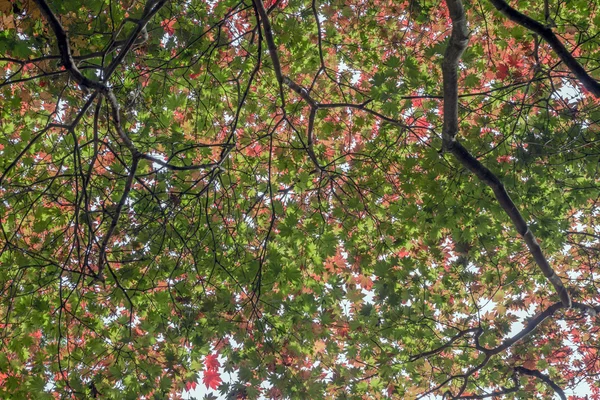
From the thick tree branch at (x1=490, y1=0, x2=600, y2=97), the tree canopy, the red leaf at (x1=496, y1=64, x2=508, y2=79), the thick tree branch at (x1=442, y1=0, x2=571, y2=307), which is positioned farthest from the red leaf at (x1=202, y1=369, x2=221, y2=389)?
the red leaf at (x1=496, y1=64, x2=508, y2=79)

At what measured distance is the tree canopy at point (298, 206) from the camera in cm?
407

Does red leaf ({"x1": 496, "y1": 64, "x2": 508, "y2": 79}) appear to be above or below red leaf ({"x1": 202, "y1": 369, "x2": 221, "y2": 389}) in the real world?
above

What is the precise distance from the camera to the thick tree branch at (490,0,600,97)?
2807mm

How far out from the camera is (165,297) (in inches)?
158

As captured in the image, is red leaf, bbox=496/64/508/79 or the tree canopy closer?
the tree canopy

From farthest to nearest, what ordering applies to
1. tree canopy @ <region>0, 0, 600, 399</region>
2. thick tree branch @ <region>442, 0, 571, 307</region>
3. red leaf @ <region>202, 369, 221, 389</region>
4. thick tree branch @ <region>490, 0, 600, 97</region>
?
red leaf @ <region>202, 369, 221, 389</region>
tree canopy @ <region>0, 0, 600, 399</region>
thick tree branch @ <region>442, 0, 571, 307</region>
thick tree branch @ <region>490, 0, 600, 97</region>

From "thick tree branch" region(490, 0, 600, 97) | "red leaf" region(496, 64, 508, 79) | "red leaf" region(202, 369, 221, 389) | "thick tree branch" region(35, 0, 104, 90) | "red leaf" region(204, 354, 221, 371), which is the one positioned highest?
"red leaf" region(496, 64, 508, 79)

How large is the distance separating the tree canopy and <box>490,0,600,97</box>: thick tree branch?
78 centimetres

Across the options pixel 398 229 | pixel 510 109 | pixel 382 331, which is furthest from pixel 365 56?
pixel 382 331

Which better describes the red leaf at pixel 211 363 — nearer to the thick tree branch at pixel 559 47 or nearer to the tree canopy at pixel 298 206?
the tree canopy at pixel 298 206

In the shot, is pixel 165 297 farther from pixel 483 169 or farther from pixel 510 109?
pixel 510 109

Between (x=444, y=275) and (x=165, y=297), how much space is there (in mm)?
3067

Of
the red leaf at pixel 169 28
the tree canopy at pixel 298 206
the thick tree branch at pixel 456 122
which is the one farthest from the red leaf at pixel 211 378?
the red leaf at pixel 169 28

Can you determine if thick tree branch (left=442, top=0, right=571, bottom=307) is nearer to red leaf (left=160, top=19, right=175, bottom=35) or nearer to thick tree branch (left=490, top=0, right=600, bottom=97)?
thick tree branch (left=490, top=0, right=600, bottom=97)
